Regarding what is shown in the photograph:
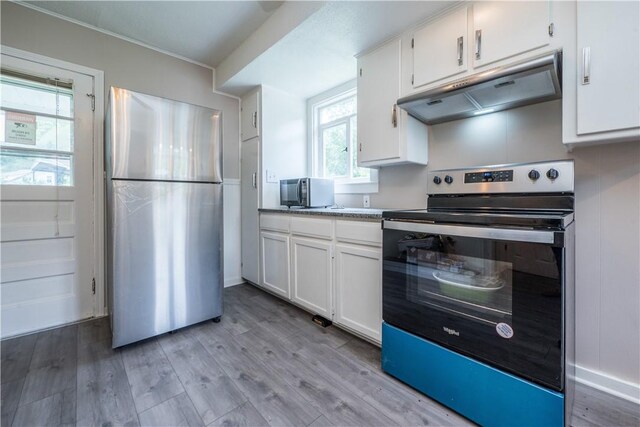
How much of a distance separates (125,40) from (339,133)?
2146 millimetres

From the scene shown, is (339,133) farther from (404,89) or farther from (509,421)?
(509,421)

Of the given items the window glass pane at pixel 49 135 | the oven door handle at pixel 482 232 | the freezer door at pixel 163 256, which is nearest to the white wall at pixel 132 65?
the window glass pane at pixel 49 135

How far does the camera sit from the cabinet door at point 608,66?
3.60 ft

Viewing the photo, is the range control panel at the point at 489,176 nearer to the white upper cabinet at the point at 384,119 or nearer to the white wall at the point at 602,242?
the white wall at the point at 602,242

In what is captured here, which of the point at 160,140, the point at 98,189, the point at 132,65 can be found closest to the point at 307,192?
the point at 160,140

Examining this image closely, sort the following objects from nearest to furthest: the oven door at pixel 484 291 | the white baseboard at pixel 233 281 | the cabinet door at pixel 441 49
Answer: the oven door at pixel 484 291 → the cabinet door at pixel 441 49 → the white baseboard at pixel 233 281

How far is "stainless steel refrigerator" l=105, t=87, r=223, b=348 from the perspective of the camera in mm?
1810

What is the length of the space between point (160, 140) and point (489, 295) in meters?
2.18

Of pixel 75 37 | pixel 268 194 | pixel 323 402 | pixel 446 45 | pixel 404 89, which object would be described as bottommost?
pixel 323 402

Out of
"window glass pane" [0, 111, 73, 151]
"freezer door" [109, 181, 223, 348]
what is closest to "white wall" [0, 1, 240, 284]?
"window glass pane" [0, 111, 73, 151]

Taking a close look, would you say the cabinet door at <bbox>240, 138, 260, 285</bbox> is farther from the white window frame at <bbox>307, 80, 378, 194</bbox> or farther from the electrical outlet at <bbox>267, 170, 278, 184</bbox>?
the white window frame at <bbox>307, 80, 378, 194</bbox>

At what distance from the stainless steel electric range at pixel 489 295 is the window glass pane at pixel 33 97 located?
2676 mm

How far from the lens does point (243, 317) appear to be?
2334mm

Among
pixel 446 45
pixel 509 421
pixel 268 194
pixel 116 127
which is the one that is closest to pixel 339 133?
pixel 268 194
